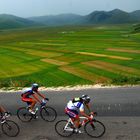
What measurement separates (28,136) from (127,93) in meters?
9.52

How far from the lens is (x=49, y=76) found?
3947 cm

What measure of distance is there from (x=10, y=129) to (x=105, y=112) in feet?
20.5

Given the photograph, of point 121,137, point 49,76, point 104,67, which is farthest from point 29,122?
point 104,67

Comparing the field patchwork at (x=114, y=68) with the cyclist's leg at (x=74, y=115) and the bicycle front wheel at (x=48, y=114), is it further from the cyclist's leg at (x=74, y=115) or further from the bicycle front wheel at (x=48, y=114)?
the cyclist's leg at (x=74, y=115)

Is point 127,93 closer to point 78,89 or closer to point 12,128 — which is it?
point 78,89

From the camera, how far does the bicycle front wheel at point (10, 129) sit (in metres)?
17.1

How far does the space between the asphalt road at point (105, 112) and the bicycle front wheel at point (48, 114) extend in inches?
13.0

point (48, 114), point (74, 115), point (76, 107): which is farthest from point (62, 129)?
point (48, 114)

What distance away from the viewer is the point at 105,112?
19703 mm

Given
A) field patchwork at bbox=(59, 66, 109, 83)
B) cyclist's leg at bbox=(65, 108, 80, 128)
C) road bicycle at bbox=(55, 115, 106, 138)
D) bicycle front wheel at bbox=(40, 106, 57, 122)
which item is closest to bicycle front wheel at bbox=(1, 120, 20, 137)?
bicycle front wheel at bbox=(40, 106, 57, 122)

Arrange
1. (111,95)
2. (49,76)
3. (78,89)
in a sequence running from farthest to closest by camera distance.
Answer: (49,76) → (78,89) → (111,95)

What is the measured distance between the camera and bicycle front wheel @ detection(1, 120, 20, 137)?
1712 centimetres

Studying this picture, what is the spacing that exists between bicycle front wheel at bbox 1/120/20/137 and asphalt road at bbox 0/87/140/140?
0.84ft

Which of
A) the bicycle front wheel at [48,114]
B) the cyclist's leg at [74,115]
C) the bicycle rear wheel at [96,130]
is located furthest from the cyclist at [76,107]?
the bicycle front wheel at [48,114]
